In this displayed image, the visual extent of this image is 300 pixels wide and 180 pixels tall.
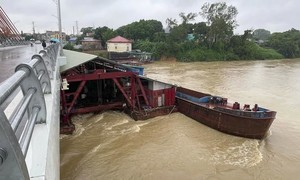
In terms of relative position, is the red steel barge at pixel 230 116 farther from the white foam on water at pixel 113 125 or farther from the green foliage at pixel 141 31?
the green foliage at pixel 141 31

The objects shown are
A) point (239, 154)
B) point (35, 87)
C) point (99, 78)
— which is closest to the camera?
point (35, 87)

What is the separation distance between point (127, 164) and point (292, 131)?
987 cm

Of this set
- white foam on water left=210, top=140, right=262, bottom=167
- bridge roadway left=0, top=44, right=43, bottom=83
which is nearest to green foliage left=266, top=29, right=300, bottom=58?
white foam on water left=210, top=140, right=262, bottom=167

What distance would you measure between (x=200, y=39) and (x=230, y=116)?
52.5 meters

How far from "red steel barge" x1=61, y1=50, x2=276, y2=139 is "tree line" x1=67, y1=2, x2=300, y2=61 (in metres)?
38.4

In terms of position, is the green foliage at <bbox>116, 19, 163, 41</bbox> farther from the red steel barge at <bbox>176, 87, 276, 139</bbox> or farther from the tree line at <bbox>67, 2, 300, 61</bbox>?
the red steel barge at <bbox>176, 87, 276, 139</bbox>

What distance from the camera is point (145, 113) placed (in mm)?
16828

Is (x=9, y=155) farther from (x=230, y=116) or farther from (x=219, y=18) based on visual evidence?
(x=219, y=18)

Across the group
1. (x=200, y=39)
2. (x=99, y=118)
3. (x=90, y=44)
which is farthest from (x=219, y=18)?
(x=99, y=118)

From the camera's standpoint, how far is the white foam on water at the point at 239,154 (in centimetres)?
1153

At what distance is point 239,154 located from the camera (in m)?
12.4

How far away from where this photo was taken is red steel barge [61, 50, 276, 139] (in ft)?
45.5

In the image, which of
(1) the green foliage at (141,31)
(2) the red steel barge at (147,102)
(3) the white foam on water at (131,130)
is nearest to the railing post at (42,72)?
(2) the red steel barge at (147,102)

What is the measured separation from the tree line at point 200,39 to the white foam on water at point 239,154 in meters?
45.0
